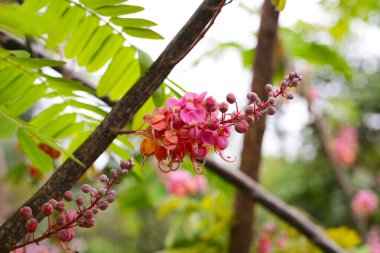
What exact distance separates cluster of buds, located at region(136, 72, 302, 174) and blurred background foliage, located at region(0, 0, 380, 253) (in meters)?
0.09

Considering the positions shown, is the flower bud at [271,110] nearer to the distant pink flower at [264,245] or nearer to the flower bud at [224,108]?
the flower bud at [224,108]

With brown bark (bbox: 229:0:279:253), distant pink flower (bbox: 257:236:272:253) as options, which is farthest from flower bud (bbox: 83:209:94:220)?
distant pink flower (bbox: 257:236:272:253)

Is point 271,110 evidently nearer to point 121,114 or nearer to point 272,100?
point 272,100

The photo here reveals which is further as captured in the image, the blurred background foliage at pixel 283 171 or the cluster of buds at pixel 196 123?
the blurred background foliage at pixel 283 171

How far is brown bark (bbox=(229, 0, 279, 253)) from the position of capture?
1.19m

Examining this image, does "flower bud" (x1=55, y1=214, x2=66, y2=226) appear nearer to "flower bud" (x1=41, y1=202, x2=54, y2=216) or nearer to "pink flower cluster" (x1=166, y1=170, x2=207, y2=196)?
"flower bud" (x1=41, y1=202, x2=54, y2=216)

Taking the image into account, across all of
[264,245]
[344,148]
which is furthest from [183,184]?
[344,148]

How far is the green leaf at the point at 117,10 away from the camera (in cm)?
51

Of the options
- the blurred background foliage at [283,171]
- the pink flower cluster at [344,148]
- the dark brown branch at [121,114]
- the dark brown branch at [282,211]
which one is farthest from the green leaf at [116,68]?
the pink flower cluster at [344,148]

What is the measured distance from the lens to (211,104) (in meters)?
0.40

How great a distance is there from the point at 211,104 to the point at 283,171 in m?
5.12

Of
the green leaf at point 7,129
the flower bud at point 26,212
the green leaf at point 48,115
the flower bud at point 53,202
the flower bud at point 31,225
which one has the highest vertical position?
the flower bud at point 53,202

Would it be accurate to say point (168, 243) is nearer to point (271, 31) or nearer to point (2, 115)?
point (271, 31)

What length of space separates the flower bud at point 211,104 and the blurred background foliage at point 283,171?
95mm
